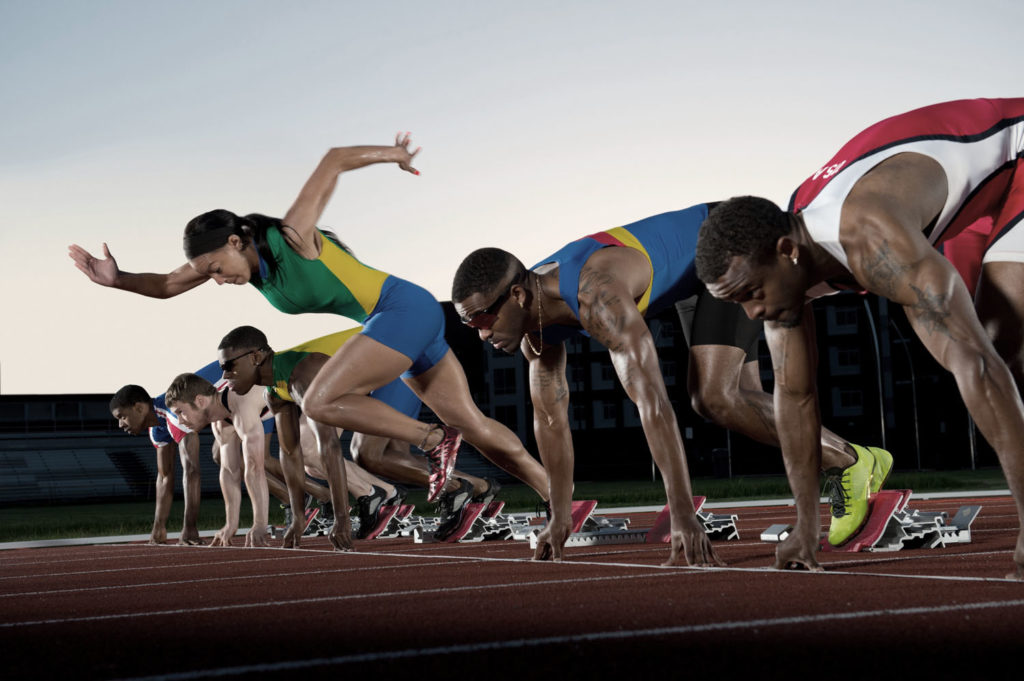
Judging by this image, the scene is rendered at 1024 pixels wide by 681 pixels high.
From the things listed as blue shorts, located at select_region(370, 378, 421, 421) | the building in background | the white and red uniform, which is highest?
the white and red uniform

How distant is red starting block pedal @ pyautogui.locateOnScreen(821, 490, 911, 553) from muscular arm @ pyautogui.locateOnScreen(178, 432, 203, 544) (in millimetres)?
6611

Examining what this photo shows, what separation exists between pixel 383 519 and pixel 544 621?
7.89m

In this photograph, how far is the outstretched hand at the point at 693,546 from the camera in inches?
200

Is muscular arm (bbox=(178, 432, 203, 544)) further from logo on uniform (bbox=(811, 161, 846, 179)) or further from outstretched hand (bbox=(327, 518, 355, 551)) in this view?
logo on uniform (bbox=(811, 161, 846, 179))

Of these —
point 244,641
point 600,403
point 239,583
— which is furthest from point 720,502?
point 600,403

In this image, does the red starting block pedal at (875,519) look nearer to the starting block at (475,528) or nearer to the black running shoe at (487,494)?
the starting block at (475,528)

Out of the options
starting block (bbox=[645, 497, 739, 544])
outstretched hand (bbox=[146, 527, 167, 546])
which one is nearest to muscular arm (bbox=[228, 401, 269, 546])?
outstretched hand (bbox=[146, 527, 167, 546])

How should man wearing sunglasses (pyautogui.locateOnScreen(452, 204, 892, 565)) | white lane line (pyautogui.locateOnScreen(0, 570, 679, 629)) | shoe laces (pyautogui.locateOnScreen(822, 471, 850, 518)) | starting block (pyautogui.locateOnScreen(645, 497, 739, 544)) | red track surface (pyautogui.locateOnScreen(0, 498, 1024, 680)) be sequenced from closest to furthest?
red track surface (pyautogui.locateOnScreen(0, 498, 1024, 680)), white lane line (pyautogui.locateOnScreen(0, 570, 679, 629)), man wearing sunglasses (pyautogui.locateOnScreen(452, 204, 892, 565)), shoe laces (pyautogui.locateOnScreen(822, 471, 850, 518)), starting block (pyautogui.locateOnScreen(645, 497, 739, 544))

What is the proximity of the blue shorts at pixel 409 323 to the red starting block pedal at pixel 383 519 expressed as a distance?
3.28m

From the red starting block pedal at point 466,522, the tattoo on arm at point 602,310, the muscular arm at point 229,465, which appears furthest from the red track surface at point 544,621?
the muscular arm at point 229,465

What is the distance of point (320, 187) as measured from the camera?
7172 mm

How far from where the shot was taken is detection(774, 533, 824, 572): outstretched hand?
4.76 meters

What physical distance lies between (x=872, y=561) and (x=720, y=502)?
13.8 meters

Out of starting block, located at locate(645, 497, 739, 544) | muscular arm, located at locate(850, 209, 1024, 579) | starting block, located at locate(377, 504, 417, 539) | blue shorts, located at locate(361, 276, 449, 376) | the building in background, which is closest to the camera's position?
muscular arm, located at locate(850, 209, 1024, 579)
